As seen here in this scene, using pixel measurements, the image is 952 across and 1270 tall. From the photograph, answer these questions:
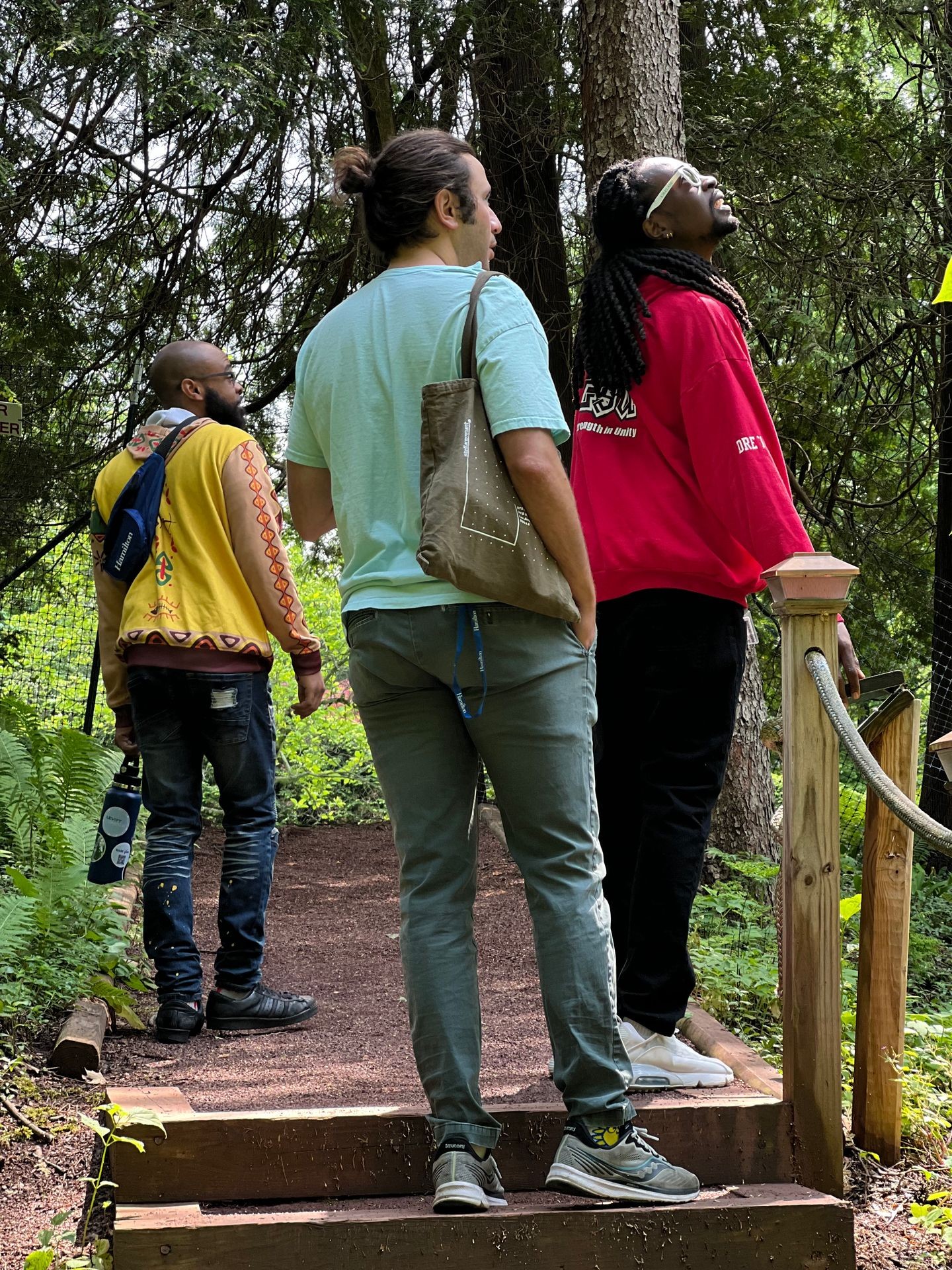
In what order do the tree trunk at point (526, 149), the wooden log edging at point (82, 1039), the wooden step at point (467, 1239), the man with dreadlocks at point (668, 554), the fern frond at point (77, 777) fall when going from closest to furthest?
1. the wooden step at point (467, 1239)
2. the man with dreadlocks at point (668, 554)
3. the wooden log edging at point (82, 1039)
4. the fern frond at point (77, 777)
5. the tree trunk at point (526, 149)

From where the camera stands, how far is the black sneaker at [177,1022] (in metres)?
4.09

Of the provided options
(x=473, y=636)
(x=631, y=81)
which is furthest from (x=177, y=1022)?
(x=631, y=81)

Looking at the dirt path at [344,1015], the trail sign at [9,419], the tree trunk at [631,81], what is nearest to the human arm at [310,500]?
the dirt path at [344,1015]

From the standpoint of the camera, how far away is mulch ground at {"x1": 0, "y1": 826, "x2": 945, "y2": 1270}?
303 cm

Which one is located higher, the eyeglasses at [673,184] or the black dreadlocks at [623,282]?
the eyeglasses at [673,184]

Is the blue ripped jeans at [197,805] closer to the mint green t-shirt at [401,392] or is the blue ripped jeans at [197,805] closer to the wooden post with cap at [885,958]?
the mint green t-shirt at [401,392]

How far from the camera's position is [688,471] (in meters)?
3.09

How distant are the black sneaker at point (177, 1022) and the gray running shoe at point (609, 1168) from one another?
1.99 metres

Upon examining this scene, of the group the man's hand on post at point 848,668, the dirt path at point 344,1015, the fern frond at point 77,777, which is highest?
the man's hand on post at point 848,668

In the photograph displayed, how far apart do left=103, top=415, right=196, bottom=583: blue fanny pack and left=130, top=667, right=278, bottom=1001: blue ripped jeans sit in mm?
361

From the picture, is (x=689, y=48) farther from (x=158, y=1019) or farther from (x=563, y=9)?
(x=158, y=1019)

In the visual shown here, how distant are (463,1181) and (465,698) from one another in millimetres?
927

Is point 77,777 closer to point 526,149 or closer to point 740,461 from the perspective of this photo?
point 740,461

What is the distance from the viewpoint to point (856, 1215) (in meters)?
3.05
